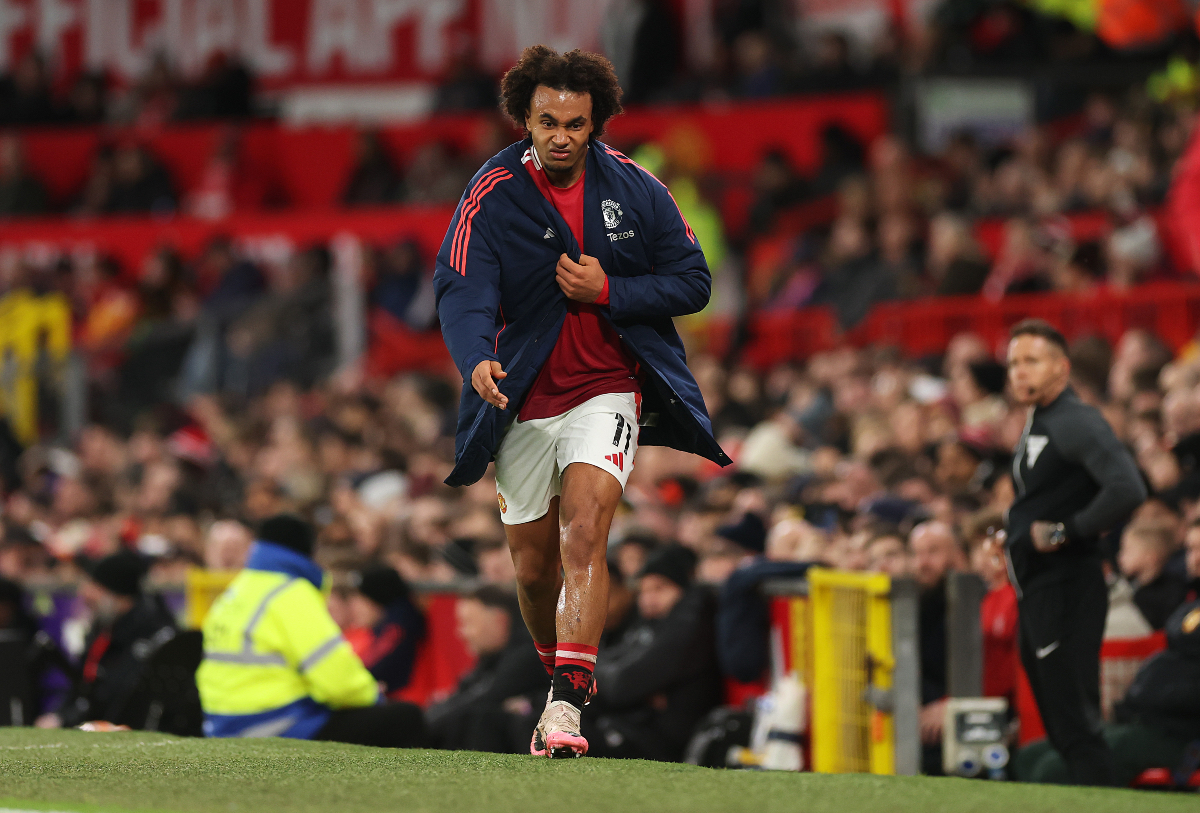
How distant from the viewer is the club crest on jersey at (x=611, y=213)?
223 inches

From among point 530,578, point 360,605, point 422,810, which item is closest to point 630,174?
point 530,578

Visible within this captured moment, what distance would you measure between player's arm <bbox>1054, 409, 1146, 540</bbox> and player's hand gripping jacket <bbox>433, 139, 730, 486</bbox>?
145 centimetres

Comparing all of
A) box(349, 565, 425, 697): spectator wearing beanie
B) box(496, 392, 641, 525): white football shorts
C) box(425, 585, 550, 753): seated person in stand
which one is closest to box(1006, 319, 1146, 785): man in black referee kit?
box(496, 392, 641, 525): white football shorts

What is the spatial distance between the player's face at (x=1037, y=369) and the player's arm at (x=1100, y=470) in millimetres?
169

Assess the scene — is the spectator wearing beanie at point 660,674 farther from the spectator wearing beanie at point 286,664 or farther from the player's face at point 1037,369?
the player's face at point 1037,369

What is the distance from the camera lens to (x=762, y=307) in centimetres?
1534

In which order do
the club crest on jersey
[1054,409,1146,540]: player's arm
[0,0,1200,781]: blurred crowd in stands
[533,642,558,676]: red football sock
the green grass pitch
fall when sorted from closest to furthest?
the green grass pitch, the club crest on jersey, [533,642,558,676]: red football sock, [1054,409,1146,540]: player's arm, [0,0,1200,781]: blurred crowd in stands

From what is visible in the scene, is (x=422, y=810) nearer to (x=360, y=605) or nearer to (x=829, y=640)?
(x=829, y=640)

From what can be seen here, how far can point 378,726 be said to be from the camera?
7336 mm

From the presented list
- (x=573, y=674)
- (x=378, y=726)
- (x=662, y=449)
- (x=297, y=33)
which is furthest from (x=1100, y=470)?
(x=297, y=33)

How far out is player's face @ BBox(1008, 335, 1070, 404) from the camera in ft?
21.6

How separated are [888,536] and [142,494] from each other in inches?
318

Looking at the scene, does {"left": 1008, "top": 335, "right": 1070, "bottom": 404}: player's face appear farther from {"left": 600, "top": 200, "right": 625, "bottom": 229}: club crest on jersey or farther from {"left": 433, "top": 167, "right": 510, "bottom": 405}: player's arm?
{"left": 433, "top": 167, "right": 510, "bottom": 405}: player's arm

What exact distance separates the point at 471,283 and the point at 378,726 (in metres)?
2.55
